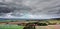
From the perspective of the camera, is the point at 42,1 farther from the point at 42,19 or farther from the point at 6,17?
the point at 6,17

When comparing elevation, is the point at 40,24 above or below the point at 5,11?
below

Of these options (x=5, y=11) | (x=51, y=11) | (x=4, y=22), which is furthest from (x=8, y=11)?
(x=51, y=11)

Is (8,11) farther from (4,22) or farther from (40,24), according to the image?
(40,24)

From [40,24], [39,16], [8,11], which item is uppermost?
[8,11]

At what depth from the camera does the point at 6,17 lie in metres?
1.28

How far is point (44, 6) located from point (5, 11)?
1.61 feet

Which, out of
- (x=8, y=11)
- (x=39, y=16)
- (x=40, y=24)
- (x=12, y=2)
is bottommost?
(x=40, y=24)

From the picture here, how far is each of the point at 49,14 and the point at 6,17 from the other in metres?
0.54

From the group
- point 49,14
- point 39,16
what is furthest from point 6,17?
point 49,14

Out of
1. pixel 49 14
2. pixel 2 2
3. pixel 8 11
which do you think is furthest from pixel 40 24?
pixel 2 2

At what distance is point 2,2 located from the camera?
1276 mm

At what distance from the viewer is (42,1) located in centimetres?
130

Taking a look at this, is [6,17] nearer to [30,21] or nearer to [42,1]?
[30,21]

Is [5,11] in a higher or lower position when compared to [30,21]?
higher
